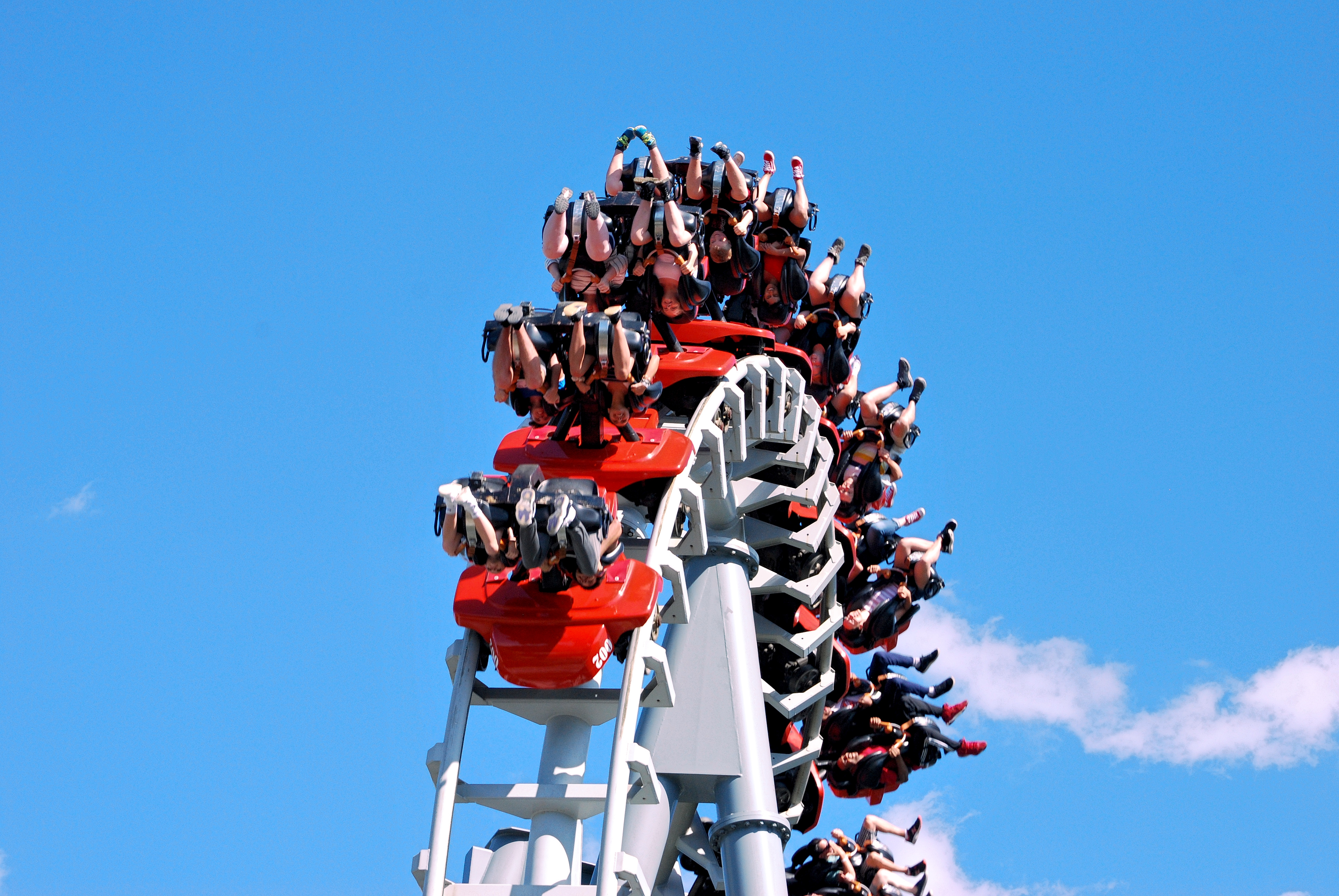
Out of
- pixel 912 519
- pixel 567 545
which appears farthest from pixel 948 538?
pixel 567 545

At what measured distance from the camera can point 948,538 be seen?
647 inches

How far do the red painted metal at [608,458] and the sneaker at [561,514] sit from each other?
63.6 inches

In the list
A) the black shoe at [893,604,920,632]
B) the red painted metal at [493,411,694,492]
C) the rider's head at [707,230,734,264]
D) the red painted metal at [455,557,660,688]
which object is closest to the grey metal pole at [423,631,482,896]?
the red painted metal at [455,557,660,688]

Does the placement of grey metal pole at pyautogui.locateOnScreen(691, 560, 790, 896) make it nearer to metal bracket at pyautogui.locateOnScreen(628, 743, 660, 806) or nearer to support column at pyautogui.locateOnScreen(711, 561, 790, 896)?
support column at pyautogui.locateOnScreen(711, 561, 790, 896)

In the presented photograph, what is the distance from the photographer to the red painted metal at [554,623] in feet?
29.4

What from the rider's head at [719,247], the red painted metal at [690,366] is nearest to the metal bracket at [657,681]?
the red painted metal at [690,366]

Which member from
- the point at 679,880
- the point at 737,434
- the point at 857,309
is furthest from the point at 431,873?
the point at 857,309

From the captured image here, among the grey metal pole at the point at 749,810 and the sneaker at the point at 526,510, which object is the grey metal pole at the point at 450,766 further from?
the grey metal pole at the point at 749,810

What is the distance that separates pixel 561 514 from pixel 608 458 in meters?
2.00

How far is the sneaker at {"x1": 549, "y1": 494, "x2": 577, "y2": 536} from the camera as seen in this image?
28.2 ft

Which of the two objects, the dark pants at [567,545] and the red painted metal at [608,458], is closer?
the dark pants at [567,545]

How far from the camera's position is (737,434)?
42.1 ft

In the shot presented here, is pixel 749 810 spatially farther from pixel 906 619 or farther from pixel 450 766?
pixel 906 619

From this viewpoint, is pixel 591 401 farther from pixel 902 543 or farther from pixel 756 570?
pixel 902 543
